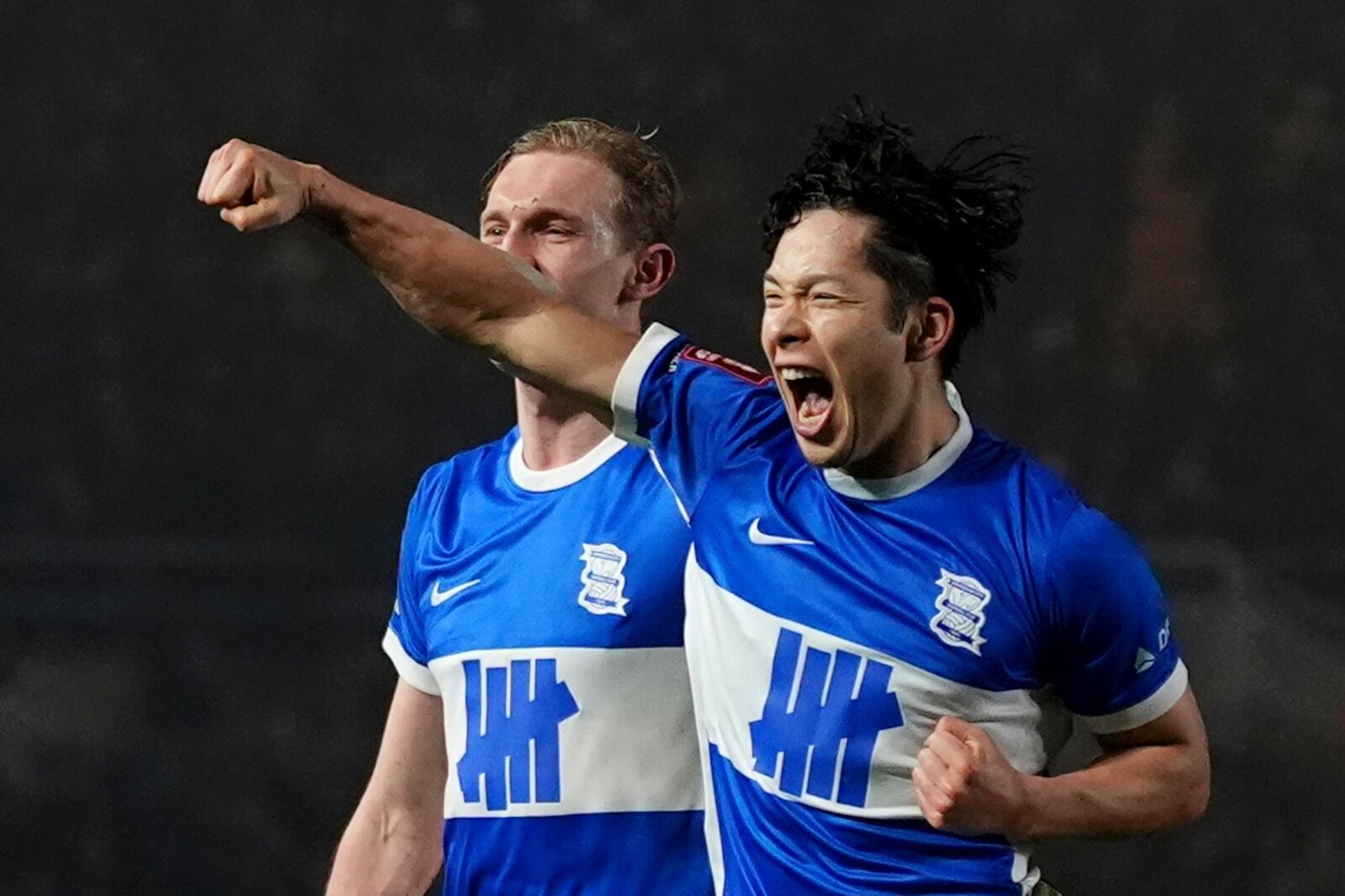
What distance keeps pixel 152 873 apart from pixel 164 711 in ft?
0.91

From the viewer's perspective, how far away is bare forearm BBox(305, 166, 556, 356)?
2.04m

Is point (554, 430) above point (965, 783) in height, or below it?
above

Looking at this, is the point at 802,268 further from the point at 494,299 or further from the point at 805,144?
the point at 805,144

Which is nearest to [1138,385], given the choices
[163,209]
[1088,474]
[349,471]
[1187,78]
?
[1088,474]

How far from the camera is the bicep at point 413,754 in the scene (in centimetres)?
248

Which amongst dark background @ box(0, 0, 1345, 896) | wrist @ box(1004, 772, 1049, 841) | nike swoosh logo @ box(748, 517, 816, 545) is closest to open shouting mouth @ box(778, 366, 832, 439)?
nike swoosh logo @ box(748, 517, 816, 545)

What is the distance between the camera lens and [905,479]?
1.95 meters

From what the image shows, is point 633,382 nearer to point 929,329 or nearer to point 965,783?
point 929,329

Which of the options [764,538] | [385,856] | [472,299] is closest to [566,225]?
[472,299]

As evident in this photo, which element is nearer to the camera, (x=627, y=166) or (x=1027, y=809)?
(x=1027, y=809)

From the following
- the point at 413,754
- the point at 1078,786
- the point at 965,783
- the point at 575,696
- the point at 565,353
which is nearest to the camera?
the point at 965,783

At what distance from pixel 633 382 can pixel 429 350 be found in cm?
182

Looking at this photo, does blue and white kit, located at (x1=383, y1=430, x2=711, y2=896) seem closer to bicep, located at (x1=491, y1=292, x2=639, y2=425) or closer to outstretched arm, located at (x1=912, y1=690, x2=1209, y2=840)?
bicep, located at (x1=491, y1=292, x2=639, y2=425)

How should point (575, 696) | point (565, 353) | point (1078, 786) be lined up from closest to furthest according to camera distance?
point (1078, 786)
point (565, 353)
point (575, 696)
